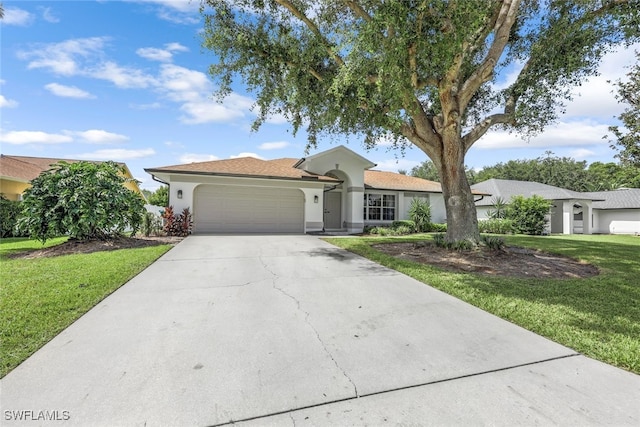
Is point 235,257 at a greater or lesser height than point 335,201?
lesser

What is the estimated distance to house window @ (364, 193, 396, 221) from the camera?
19.8 meters

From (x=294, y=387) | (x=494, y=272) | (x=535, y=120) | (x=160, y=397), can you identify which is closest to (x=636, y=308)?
(x=494, y=272)

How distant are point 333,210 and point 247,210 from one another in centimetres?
557

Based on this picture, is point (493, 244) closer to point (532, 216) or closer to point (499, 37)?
point (499, 37)

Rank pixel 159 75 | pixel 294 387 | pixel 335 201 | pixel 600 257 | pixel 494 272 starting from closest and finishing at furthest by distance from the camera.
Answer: pixel 294 387 < pixel 494 272 < pixel 600 257 < pixel 159 75 < pixel 335 201

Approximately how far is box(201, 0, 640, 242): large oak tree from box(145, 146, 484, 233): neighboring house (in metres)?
5.34

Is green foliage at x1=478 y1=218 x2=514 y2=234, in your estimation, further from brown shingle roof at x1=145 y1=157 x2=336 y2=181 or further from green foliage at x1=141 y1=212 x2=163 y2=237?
green foliage at x1=141 y1=212 x2=163 y2=237

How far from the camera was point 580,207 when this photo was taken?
27297 millimetres

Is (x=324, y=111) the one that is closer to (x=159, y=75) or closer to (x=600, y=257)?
(x=159, y=75)

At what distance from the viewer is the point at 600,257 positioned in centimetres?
964

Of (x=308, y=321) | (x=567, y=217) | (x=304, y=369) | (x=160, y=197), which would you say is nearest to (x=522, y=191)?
(x=567, y=217)

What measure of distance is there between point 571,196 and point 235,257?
89.8 feet

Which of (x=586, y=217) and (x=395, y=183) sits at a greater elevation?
(x=395, y=183)

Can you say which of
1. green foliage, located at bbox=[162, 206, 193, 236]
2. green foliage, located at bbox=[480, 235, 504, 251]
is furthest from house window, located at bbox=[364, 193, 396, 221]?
green foliage, located at bbox=[162, 206, 193, 236]
